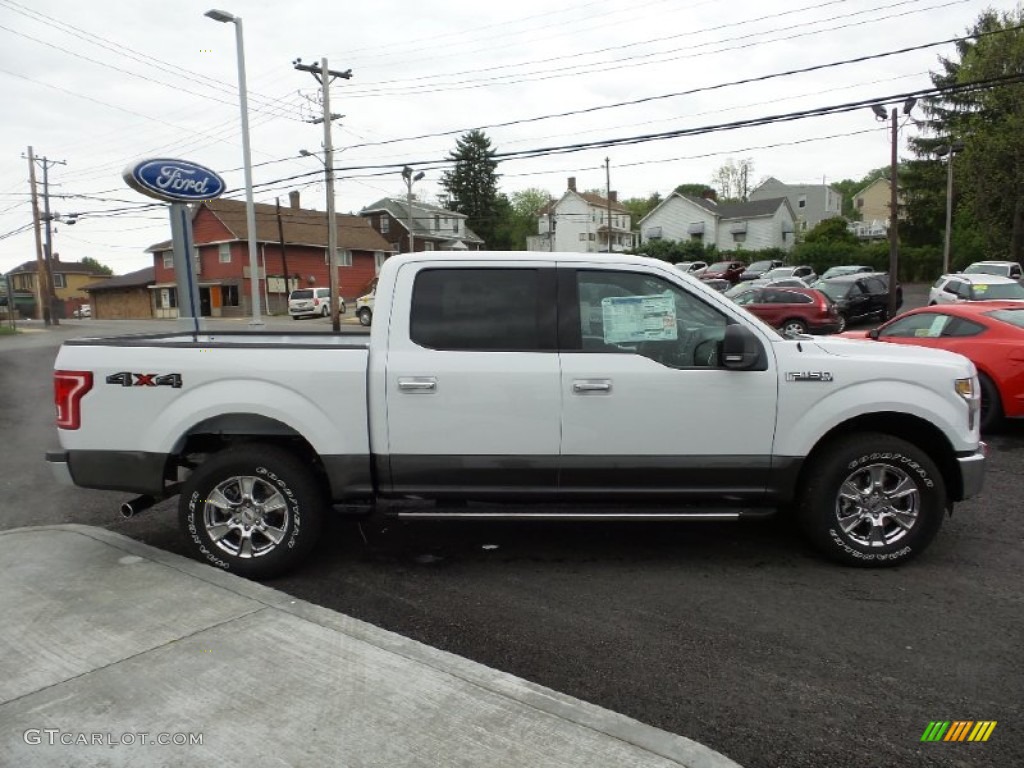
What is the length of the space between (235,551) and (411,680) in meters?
1.85

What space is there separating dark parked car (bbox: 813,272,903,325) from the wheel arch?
61.8 feet

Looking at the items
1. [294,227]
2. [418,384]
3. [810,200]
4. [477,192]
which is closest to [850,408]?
[418,384]

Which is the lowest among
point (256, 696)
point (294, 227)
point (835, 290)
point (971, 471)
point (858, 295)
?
point (256, 696)

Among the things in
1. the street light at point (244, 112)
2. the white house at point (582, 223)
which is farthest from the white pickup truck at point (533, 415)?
the white house at point (582, 223)

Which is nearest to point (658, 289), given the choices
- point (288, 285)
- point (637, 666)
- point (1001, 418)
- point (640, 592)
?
point (640, 592)

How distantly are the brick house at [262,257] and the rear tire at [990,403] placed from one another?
43.6m

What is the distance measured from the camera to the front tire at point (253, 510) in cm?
431

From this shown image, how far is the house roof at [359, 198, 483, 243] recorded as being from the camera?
66750mm

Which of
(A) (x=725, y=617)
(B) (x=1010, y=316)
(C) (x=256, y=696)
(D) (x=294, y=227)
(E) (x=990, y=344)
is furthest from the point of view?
(D) (x=294, y=227)

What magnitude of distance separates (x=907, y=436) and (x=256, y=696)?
156 inches

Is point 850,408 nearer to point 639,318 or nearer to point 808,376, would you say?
point 808,376

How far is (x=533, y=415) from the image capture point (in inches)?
165

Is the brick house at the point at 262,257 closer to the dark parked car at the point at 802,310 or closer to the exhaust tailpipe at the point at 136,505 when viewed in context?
the dark parked car at the point at 802,310

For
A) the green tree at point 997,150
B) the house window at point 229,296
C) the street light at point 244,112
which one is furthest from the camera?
the house window at point 229,296
